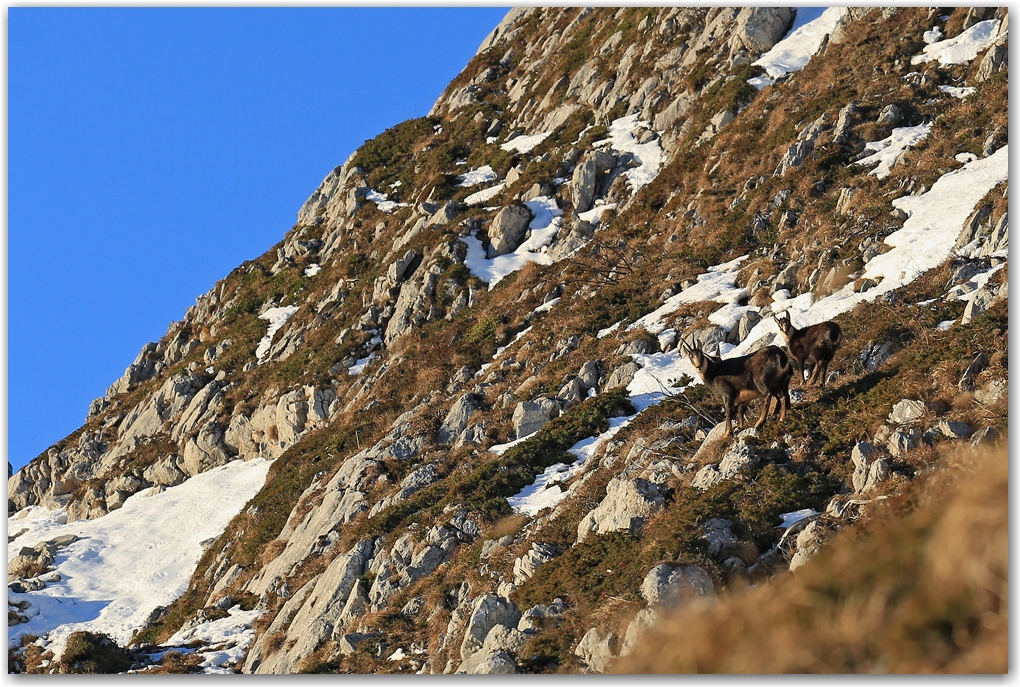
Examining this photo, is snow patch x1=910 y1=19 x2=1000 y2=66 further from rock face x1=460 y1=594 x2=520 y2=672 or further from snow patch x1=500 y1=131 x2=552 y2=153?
rock face x1=460 y1=594 x2=520 y2=672

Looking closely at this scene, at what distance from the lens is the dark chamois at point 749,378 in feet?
55.0

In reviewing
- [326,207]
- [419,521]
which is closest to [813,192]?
[419,521]

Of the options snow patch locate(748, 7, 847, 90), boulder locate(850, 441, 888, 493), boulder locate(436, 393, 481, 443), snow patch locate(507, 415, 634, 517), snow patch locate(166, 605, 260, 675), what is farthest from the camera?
snow patch locate(748, 7, 847, 90)

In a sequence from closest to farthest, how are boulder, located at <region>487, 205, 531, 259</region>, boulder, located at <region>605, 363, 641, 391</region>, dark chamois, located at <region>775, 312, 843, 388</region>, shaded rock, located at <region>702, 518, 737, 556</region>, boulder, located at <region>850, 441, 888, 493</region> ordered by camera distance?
shaded rock, located at <region>702, 518, 737, 556</region>
boulder, located at <region>850, 441, 888, 493</region>
dark chamois, located at <region>775, 312, 843, 388</region>
boulder, located at <region>605, 363, 641, 391</region>
boulder, located at <region>487, 205, 531, 259</region>

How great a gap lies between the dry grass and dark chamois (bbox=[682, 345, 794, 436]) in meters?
12.2

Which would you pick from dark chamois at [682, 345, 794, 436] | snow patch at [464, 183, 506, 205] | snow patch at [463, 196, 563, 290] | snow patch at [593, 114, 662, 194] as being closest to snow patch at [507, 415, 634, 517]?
dark chamois at [682, 345, 794, 436]

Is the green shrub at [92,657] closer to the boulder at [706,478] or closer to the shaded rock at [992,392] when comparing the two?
the boulder at [706,478]

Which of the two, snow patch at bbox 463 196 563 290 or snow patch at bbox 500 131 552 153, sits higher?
snow patch at bbox 500 131 552 153

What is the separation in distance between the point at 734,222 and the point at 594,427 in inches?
494

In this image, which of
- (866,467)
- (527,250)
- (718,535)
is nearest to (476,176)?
(527,250)

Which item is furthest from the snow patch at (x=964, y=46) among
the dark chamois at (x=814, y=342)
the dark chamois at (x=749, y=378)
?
the dark chamois at (x=749, y=378)

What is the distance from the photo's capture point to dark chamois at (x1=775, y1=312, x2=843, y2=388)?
17.8 metres

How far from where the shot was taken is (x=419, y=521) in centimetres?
→ 2145

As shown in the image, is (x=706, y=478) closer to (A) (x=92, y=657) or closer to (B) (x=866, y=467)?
(B) (x=866, y=467)
